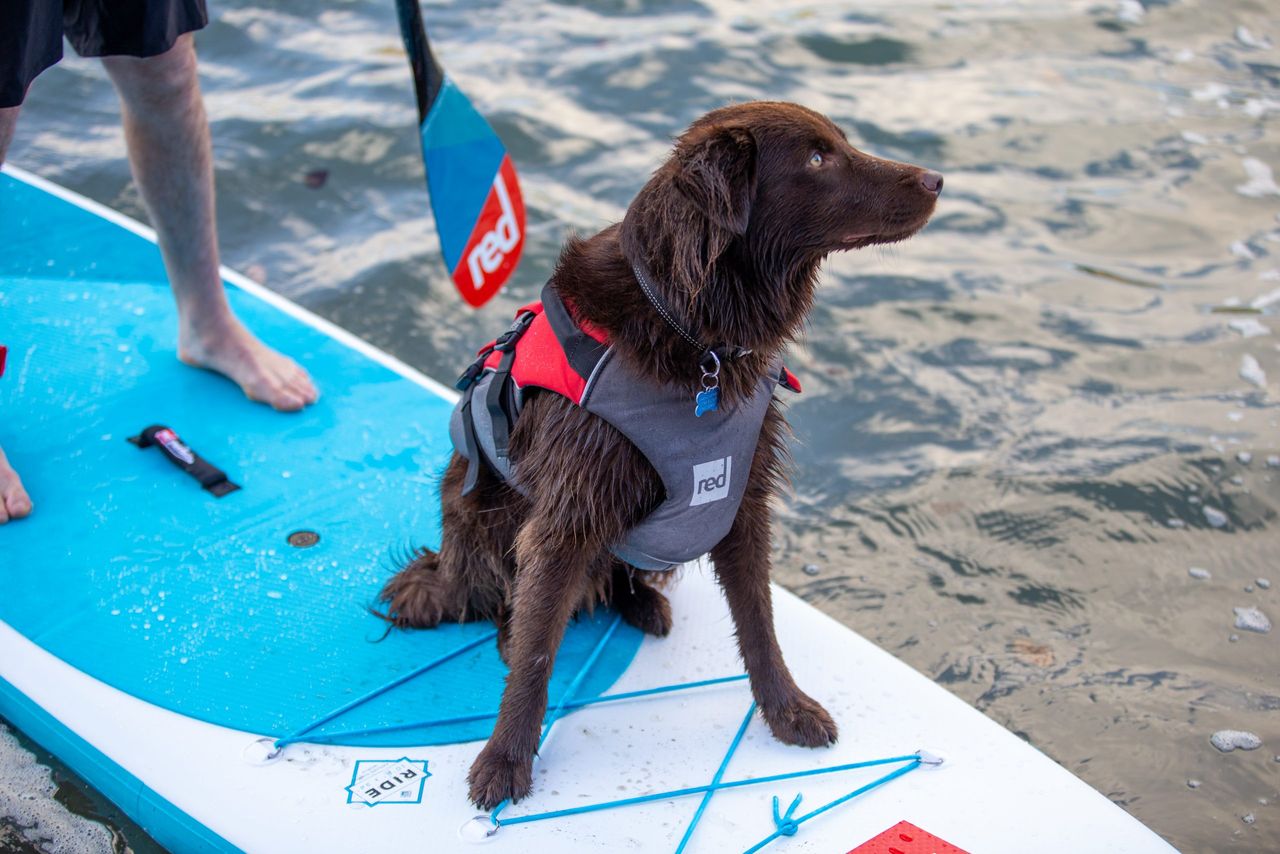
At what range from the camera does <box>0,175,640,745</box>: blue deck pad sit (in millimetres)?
2492

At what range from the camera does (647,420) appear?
6.70 ft

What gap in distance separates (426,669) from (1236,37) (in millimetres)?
6670

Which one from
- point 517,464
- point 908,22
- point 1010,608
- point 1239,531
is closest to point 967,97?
point 908,22

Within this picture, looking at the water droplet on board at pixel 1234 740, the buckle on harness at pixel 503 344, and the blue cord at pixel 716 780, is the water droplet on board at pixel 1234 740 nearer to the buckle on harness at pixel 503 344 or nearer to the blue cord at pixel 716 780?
the blue cord at pixel 716 780

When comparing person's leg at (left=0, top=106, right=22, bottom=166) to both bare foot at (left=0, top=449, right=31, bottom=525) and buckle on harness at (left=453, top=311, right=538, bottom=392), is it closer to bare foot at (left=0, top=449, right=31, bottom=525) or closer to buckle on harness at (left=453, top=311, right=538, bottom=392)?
bare foot at (left=0, top=449, right=31, bottom=525)

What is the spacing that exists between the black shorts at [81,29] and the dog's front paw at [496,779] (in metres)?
1.70

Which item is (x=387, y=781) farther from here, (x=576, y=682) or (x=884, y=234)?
(x=884, y=234)

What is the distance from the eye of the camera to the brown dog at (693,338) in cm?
190

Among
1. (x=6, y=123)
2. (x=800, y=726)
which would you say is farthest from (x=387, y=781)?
(x=6, y=123)

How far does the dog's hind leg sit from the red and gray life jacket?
390 millimetres

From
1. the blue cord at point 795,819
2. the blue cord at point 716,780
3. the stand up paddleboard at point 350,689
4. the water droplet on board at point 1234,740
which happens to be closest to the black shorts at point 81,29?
the stand up paddleboard at point 350,689

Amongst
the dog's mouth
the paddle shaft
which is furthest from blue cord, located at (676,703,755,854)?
the paddle shaft

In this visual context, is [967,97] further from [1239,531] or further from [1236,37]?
[1239,531]

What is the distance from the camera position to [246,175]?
5523mm
